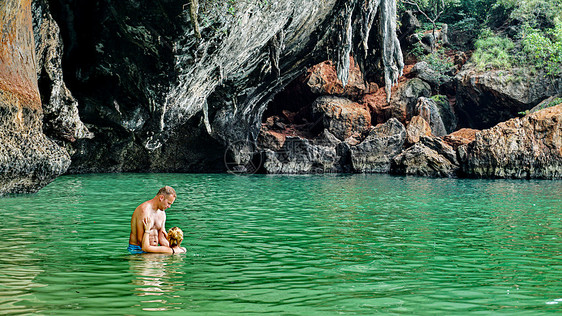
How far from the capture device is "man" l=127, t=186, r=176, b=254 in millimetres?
5836

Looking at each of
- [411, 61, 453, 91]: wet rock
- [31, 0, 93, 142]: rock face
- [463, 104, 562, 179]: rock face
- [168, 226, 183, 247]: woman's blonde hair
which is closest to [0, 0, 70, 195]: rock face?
[31, 0, 93, 142]: rock face

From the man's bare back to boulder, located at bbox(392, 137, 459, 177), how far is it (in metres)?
20.7

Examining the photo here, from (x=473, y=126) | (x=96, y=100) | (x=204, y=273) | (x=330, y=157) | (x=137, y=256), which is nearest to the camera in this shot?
(x=204, y=273)

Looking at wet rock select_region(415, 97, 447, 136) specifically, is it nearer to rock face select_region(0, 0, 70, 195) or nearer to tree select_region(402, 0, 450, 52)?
tree select_region(402, 0, 450, 52)

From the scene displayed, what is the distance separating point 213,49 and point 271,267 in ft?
37.2

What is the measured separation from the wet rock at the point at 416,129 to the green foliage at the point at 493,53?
5.88 metres

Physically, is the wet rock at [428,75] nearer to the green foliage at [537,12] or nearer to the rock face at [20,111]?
the green foliage at [537,12]

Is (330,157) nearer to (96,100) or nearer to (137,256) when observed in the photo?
(96,100)

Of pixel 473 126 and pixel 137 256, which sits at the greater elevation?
pixel 473 126

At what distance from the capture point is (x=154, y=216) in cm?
591

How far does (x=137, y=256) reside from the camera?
5922 millimetres

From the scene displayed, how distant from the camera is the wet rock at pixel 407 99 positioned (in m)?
32.0

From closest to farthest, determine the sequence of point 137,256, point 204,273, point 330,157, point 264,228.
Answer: point 204,273, point 137,256, point 264,228, point 330,157

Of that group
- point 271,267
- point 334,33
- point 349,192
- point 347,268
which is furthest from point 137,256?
point 334,33
